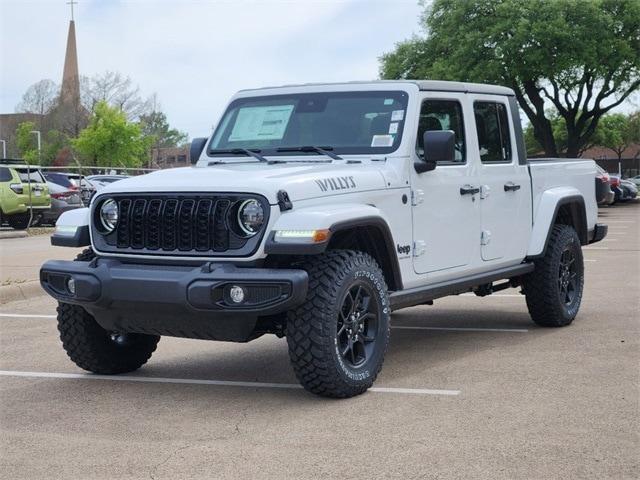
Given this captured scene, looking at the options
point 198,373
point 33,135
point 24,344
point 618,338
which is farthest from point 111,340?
point 33,135

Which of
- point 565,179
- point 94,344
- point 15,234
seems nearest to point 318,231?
point 94,344

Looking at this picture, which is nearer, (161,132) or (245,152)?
(245,152)

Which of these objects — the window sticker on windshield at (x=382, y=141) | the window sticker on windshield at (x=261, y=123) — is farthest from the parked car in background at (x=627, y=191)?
the window sticker on windshield at (x=382, y=141)

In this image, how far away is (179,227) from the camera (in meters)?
6.32

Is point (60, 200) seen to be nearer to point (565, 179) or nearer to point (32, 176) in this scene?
point (32, 176)

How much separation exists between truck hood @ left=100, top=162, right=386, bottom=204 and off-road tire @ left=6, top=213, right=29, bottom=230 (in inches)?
717

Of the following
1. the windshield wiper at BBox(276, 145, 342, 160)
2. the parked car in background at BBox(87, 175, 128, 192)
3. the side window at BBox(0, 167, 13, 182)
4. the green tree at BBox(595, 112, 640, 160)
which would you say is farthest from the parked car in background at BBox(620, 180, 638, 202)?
the green tree at BBox(595, 112, 640, 160)

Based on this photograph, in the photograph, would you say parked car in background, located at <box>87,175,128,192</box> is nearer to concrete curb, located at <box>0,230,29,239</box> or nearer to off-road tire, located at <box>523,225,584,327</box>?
concrete curb, located at <box>0,230,29,239</box>

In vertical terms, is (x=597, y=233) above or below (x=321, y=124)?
below

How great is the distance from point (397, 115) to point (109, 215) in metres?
2.15

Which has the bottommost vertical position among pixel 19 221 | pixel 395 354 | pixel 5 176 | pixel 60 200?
pixel 19 221

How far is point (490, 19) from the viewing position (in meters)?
43.8

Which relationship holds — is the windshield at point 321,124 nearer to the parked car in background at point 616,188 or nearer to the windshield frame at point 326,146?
the windshield frame at point 326,146

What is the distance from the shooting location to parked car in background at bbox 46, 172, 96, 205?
27969mm
